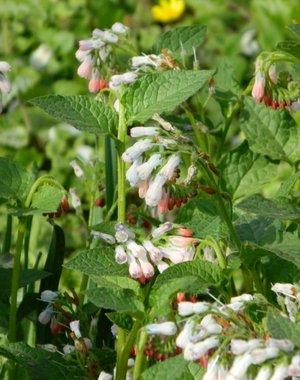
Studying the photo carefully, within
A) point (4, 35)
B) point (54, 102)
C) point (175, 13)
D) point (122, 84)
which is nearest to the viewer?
point (54, 102)

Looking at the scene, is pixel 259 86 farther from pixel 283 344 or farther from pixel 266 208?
pixel 283 344

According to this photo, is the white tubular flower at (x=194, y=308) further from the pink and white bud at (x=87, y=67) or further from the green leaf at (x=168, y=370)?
the pink and white bud at (x=87, y=67)

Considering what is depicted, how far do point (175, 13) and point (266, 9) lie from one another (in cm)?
74

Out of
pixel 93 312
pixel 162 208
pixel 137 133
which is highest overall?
pixel 137 133

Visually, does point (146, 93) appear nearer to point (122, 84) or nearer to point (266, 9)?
point (122, 84)

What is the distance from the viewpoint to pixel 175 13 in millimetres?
6375

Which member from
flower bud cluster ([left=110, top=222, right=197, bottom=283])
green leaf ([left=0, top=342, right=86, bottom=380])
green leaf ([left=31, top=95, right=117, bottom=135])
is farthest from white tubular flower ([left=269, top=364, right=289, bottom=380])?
green leaf ([left=31, top=95, right=117, bottom=135])

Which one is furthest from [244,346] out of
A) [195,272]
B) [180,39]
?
[180,39]

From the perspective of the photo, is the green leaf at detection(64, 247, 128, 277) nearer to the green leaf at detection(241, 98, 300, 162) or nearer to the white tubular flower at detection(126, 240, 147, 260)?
the white tubular flower at detection(126, 240, 147, 260)

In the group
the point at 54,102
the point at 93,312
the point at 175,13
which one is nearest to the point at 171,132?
the point at 54,102

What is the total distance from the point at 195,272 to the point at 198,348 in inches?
11.8

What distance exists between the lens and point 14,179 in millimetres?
2359

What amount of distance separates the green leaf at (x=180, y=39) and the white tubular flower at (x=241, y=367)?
1.22 m

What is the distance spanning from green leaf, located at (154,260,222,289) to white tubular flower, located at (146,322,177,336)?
11 cm
